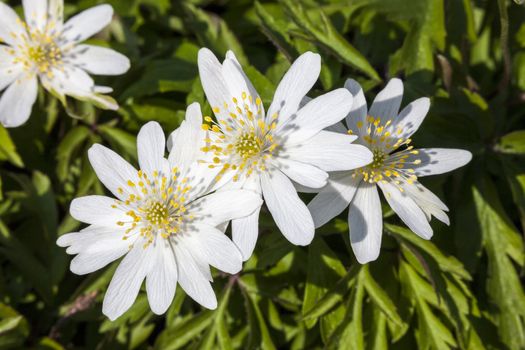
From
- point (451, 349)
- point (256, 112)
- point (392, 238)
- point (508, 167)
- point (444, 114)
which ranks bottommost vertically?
point (451, 349)

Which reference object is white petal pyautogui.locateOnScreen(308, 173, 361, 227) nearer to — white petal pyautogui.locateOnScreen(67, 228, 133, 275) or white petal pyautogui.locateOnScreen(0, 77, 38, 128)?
white petal pyautogui.locateOnScreen(67, 228, 133, 275)

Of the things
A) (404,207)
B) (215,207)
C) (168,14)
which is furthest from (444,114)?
(168,14)

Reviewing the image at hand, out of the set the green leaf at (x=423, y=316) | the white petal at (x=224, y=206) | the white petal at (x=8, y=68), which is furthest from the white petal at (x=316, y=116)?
the white petal at (x=8, y=68)

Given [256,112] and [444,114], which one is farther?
[444,114]

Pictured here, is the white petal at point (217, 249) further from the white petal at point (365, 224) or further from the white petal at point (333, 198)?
the white petal at point (365, 224)

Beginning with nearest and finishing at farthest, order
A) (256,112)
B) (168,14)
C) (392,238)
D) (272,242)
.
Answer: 1. (256,112)
2. (272,242)
3. (392,238)
4. (168,14)

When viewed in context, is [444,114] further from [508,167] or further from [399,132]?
[399,132]

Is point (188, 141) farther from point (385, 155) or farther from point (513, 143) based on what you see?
point (513, 143)
